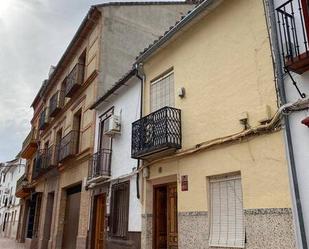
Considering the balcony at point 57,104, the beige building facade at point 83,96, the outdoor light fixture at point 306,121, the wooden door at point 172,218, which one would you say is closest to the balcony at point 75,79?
the beige building facade at point 83,96

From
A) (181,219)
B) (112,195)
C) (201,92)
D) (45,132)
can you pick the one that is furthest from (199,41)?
(45,132)

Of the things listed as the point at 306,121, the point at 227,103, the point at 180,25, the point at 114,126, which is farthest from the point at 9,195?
the point at 306,121

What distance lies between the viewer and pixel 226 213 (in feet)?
20.6

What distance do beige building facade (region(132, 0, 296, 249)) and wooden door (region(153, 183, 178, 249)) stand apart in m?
0.02

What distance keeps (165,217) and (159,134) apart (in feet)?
7.09

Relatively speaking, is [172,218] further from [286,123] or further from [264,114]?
[286,123]

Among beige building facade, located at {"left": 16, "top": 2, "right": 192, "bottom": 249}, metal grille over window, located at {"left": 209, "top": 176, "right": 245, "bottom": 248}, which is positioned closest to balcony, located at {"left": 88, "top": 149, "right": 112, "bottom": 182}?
beige building facade, located at {"left": 16, "top": 2, "right": 192, "bottom": 249}

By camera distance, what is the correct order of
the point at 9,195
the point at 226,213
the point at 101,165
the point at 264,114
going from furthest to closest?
the point at 9,195, the point at 101,165, the point at 226,213, the point at 264,114

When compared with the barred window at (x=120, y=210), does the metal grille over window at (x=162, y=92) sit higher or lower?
higher

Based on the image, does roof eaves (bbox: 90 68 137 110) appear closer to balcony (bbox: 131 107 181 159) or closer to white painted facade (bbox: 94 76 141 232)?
white painted facade (bbox: 94 76 141 232)

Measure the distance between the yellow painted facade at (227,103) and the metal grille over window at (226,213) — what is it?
0.22m

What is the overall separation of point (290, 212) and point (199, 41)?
429cm

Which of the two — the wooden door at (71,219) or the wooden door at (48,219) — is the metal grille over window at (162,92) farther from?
the wooden door at (48,219)

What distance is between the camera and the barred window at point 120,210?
945cm
